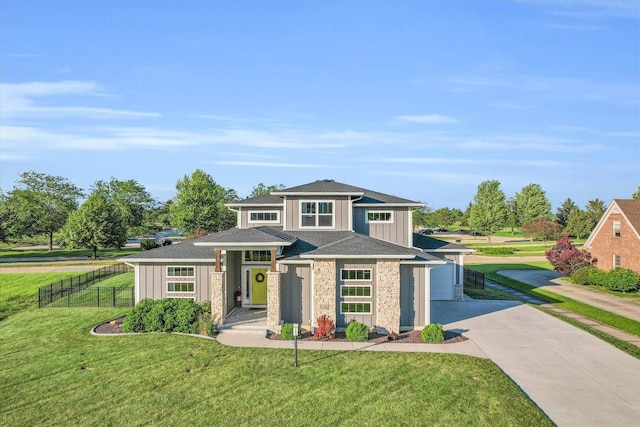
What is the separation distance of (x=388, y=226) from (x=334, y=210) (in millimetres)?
2878

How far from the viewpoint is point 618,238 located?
91.1 ft

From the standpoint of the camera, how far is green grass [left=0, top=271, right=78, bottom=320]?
2136 cm

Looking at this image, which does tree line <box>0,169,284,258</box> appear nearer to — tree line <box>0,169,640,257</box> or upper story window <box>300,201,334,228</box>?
tree line <box>0,169,640,257</box>

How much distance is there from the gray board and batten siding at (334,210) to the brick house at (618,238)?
21904 mm

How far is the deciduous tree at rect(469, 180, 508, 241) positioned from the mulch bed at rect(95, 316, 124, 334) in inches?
2485

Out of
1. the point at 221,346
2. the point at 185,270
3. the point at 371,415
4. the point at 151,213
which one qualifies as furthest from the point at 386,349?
the point at 151,213

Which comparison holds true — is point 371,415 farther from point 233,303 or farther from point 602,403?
point 233,303

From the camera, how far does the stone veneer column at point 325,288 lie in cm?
1506

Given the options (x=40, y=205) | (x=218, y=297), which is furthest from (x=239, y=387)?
(x=40, y=205)

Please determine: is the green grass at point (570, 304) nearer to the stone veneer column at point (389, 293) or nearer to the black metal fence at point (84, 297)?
the stone veneer column at point (389, 293)

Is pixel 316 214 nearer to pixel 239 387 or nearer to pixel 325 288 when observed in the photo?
pixel 325 288

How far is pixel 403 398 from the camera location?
9680mm

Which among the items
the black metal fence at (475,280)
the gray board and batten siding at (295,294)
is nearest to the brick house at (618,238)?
the black metal fence at (475,280)

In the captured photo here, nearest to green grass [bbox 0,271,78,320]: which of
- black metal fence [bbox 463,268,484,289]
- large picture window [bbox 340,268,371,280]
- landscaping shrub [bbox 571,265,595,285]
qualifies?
large picture window [bbox 340,268,371,280]
